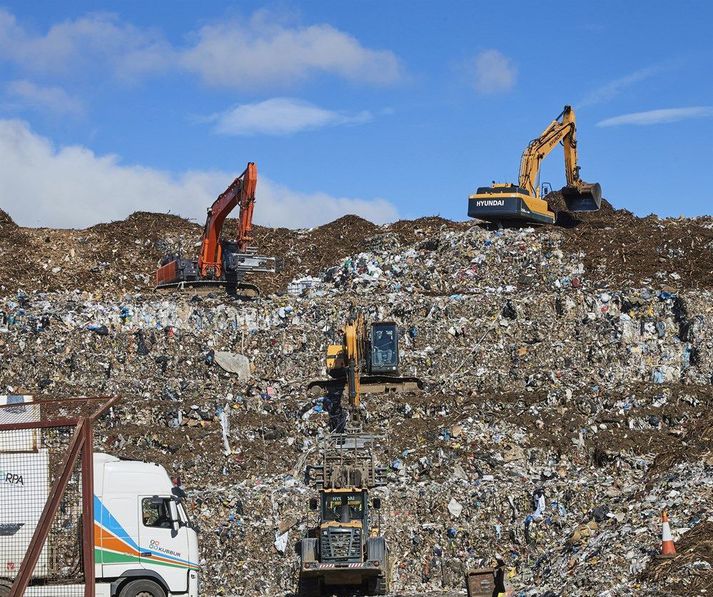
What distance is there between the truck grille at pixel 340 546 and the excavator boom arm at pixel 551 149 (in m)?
18.0

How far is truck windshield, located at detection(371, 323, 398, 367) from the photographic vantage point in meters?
23.6

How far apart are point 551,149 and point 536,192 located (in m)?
1.36

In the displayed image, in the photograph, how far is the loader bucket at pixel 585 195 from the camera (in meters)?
32.7

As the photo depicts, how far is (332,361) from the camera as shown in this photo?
2383cm

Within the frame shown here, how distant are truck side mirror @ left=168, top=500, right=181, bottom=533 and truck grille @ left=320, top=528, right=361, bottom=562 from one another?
2.49m

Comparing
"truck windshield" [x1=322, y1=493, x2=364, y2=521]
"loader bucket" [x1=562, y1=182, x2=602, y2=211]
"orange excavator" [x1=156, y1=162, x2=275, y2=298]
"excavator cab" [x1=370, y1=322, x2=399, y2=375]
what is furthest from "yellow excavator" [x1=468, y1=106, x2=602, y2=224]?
"truck windshield" [x1=322, y1=493, x2=364, y2=521]

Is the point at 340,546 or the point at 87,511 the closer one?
the point at 87,511

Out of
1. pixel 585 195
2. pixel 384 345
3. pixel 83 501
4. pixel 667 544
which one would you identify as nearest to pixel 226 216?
pixel 384 345

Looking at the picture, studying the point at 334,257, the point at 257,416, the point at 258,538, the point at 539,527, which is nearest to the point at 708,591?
the point at 539,527

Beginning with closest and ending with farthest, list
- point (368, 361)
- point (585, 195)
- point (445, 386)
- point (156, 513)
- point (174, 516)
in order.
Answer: point (156, 513), point (174, 516), point (368, 361), point (445, 386), point (585, 195)

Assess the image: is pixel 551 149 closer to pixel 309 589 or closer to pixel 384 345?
pixel 384 345

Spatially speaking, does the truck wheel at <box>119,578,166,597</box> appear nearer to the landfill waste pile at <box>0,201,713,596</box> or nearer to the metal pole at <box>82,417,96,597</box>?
the landfill waste pile at <box>0,201,713,596</box>

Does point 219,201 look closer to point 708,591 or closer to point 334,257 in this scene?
point 334,257

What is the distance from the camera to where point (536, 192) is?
3234 cm
